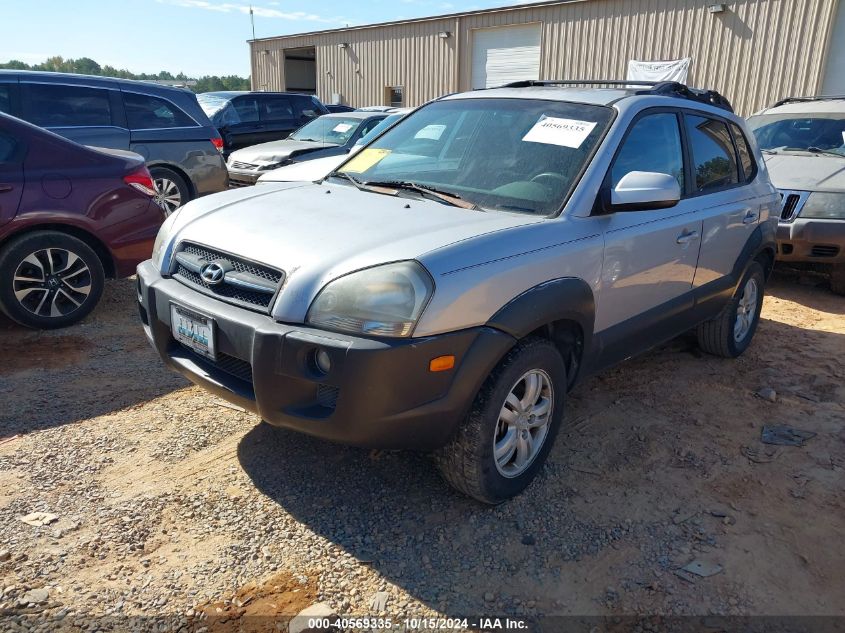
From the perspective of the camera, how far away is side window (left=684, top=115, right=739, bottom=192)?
4.11 meters

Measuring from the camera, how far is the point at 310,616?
2375 millimetres

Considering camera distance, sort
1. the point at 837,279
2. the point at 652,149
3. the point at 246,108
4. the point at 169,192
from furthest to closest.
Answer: the point at 246,108 < the point at 169,192 < the point at 837,279 < the point at 652,149

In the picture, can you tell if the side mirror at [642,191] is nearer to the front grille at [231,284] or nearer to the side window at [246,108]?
the front grille at [231,284]

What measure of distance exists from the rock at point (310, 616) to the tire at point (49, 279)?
358cm

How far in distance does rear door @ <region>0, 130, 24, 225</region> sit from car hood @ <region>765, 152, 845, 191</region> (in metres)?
6.59

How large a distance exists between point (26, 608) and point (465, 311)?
1836mm

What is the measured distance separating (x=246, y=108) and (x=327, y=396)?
1208 cm

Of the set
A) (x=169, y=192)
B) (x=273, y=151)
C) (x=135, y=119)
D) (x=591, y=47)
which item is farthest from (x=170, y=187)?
(x=591, y=47)

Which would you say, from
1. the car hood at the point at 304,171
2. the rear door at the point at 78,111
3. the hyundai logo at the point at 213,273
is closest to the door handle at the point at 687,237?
the hyundai logo at the point at 213,273

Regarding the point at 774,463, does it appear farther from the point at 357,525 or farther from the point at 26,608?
the point at 26,608

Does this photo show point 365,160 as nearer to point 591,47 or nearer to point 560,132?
point 560,132

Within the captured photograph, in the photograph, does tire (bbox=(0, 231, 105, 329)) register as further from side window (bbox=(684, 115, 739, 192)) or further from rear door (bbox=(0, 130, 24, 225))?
side window (bbox=(684, 115, 739, 192))

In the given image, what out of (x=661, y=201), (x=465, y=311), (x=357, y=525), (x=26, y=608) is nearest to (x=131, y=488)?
(x=26, y=608)

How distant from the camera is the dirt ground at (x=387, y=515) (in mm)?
2516
